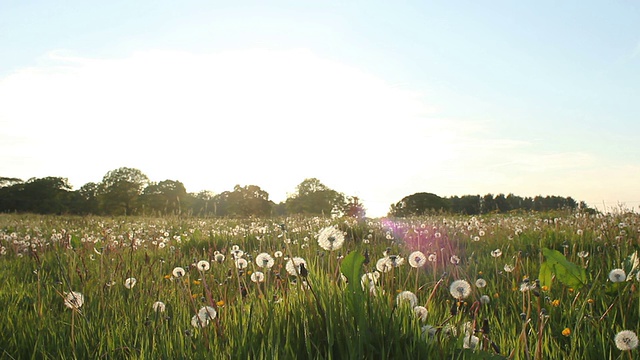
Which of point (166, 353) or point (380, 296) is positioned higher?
point (380, 296)

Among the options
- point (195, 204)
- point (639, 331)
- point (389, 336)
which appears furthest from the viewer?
point (195, 204)

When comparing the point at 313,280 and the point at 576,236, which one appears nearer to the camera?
the point at 313,280

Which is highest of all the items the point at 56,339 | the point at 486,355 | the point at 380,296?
the point at 380,296

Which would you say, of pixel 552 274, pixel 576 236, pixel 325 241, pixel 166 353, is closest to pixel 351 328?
pixel 325 241

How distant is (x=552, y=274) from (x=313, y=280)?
78.0 inches

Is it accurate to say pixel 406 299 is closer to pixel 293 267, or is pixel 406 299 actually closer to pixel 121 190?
pixel 293 267

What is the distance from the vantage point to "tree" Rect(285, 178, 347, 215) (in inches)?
2916

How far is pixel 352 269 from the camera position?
81.4 inches

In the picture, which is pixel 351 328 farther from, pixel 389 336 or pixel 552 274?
pixel 552 274

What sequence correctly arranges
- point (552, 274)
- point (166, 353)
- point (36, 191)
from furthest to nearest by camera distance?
point (36, 191) → point (552, 274) → point (166, 353)

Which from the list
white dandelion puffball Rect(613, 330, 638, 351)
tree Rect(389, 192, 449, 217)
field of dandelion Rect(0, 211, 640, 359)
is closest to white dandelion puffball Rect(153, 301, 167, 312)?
field of dandelion Rect(0, 211, 640, 359)

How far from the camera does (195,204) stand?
76.6m

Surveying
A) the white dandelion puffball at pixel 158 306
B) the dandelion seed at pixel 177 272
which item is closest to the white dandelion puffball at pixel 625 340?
the white dandelion puffball at pixel 158 306

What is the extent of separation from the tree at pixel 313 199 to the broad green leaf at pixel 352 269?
69.8 metres
